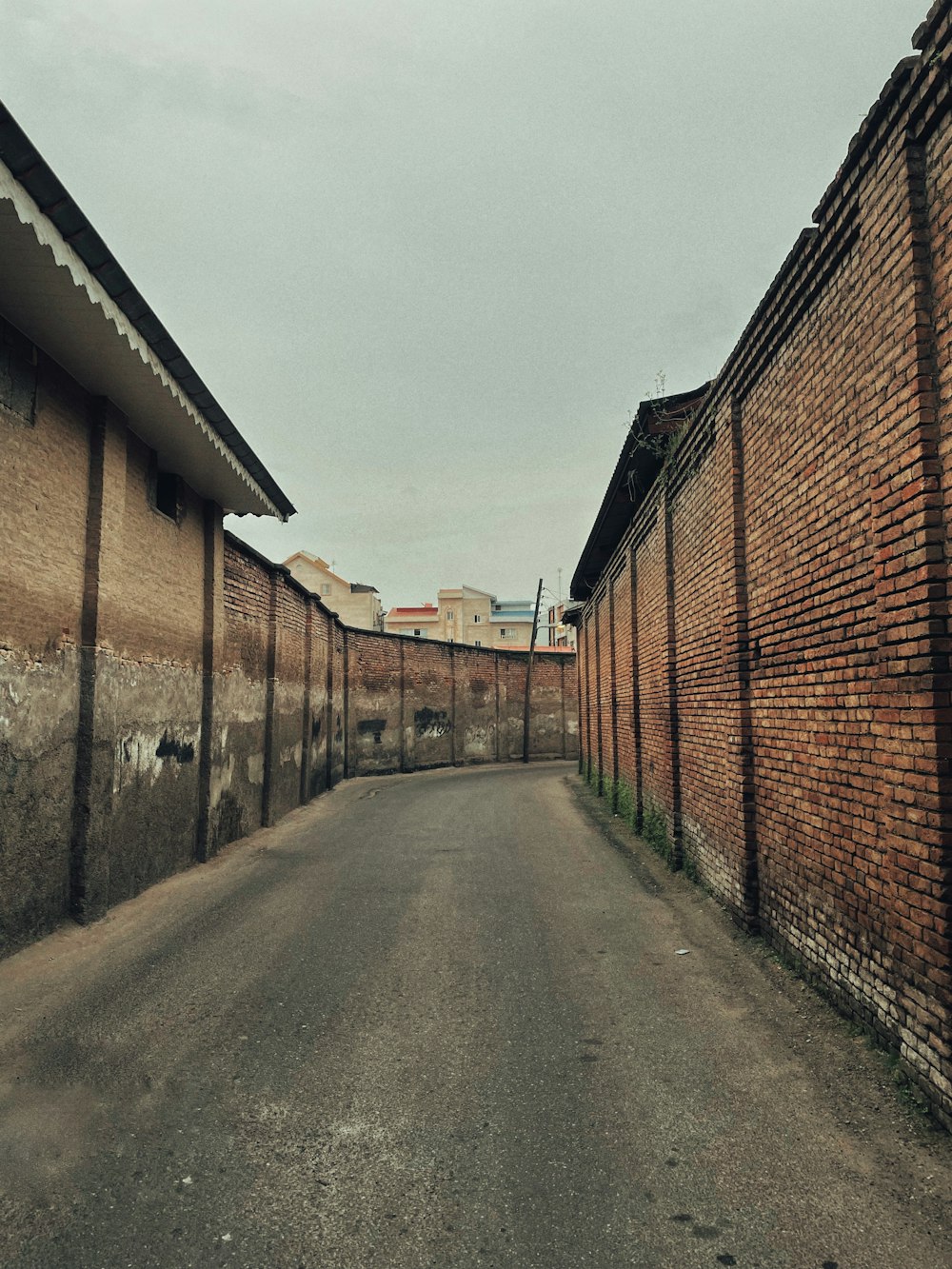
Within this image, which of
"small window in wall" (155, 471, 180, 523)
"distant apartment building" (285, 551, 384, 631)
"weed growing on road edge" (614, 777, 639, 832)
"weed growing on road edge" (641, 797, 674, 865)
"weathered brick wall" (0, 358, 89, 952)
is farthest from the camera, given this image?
"distant apartment building" (285, 551, 384, 631)

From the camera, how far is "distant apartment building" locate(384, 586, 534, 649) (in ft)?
217

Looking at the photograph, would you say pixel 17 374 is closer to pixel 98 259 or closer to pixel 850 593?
pixel 98 259

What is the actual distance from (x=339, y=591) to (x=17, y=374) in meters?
47.3

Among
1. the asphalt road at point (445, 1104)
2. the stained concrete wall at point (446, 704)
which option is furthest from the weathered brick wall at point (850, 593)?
the stained concrete wall at point (446, 704)

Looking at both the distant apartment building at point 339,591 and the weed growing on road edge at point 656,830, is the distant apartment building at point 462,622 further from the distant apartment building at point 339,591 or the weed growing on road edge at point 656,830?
the weed growing on road edge at point 656,830

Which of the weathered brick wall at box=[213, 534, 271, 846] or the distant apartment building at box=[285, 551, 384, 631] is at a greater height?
the distant apartment building at box=[285, 551, 384, 631]

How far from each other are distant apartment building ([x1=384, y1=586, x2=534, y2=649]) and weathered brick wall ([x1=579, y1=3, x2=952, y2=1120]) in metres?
59.5

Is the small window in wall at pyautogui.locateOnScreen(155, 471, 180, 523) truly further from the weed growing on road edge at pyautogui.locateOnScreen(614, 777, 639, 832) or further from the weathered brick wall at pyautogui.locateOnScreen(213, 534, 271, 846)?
the weed growing on road edge at pyautogui.locateOnScreen(614, 777, 639, 832)

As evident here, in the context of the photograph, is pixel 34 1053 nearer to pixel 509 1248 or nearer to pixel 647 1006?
pixel 509 1248

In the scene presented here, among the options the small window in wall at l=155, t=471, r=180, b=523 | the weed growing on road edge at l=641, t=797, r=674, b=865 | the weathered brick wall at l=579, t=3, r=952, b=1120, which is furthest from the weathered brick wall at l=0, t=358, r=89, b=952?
the weed growing on road edge at l=641, t=797, r=674, b=865

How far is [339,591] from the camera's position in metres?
52.1

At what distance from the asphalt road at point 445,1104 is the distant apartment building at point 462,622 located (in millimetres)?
60044

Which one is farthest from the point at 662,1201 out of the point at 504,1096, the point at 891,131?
the point at 891,131

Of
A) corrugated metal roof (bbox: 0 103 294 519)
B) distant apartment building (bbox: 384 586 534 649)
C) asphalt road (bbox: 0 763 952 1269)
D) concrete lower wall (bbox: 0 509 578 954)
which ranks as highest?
distant apartment building (bbox: 384 586 534 649)
